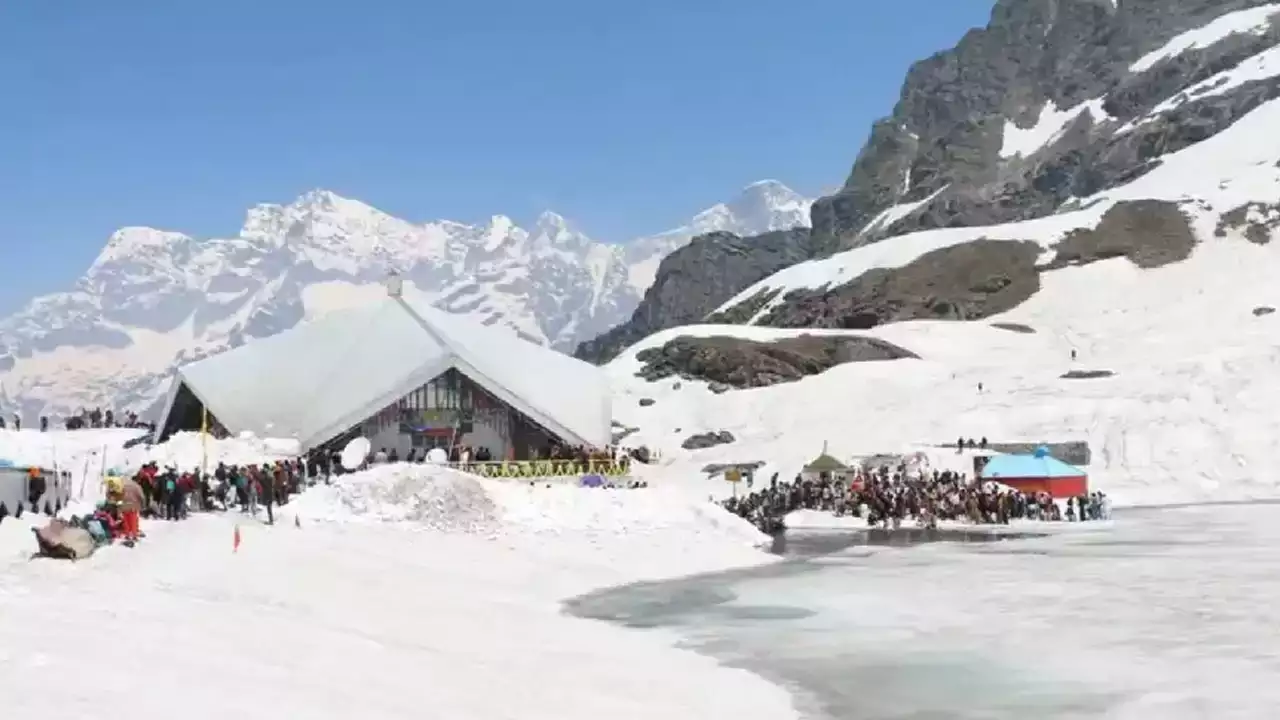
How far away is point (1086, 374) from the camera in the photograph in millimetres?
84625

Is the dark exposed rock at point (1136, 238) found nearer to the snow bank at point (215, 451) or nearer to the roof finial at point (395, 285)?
the roof finial at point (395, 285)

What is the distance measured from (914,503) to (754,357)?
153 ft

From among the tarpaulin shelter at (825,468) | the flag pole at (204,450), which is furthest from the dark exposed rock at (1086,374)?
the flag pole at (204,450)

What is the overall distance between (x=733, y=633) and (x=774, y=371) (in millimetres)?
73812

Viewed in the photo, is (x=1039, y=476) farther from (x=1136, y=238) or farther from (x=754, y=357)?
(x=1136, y=238)

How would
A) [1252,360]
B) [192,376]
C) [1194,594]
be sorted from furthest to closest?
[1252,360]
[192,376]
[1194,594]

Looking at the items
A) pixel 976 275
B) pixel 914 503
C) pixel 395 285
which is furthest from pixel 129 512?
pixel 976 275

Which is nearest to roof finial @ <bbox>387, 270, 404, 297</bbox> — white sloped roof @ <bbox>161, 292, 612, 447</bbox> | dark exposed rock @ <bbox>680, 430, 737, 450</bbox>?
white sloped roof @ <bbox>161, 292, 612, 447</bbox>

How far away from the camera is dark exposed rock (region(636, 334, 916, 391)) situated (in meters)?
96.0

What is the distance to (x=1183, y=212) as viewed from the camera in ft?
486

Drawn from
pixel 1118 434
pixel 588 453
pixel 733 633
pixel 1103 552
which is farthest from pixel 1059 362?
pixel 733 633

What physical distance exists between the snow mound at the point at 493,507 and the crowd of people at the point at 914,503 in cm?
1106

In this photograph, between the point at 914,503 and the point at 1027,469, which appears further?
the point at 1027,469

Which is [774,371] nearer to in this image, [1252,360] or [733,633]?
[1252,360]
